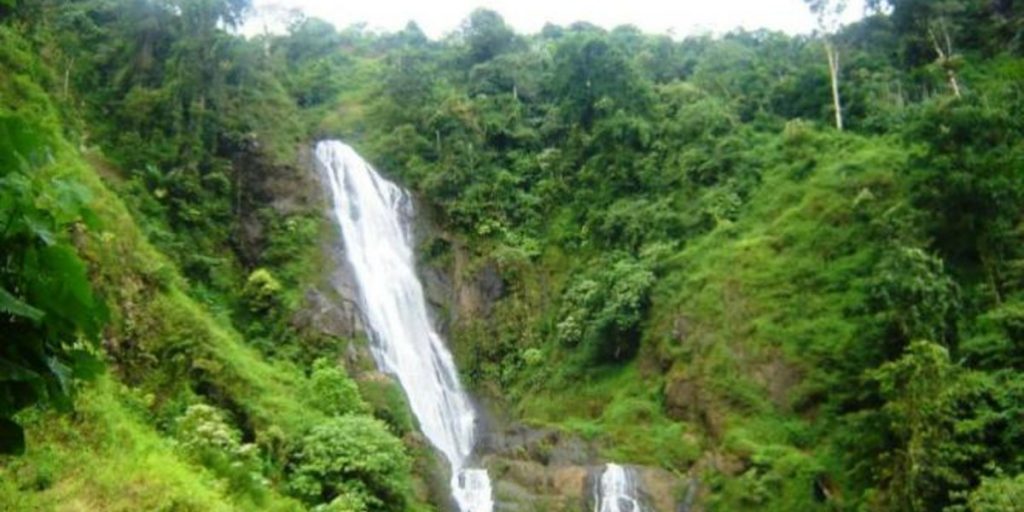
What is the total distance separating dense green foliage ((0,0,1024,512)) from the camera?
1269cm

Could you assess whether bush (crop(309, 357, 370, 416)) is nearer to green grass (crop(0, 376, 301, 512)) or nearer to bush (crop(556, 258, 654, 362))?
green grass (crop(0, 376, 301, 512))

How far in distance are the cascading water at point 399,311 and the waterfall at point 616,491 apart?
7.37 feet

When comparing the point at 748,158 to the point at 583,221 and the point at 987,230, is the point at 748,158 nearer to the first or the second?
the point at 583,221

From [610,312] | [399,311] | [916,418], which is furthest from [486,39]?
[916,418]

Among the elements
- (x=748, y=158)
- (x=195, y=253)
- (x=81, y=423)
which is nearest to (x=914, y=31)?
(x=748, y=158)

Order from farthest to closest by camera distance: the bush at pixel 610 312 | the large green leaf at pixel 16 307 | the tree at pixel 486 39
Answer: the tree at pixel 486 39 < the bush at pixel 610 312 < the large green leaf at pixel 16 307

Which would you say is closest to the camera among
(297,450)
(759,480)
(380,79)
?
(297,450)

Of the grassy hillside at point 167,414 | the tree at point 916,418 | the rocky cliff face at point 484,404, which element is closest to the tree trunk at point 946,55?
the tree at point 916,418

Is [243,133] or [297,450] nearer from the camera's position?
[297,450]

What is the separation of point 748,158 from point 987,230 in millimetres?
9209

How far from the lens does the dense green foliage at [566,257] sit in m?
12.7

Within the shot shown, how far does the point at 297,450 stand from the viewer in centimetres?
1562

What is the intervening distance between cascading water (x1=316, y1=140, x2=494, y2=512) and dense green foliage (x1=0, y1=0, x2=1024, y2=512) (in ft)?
3.96

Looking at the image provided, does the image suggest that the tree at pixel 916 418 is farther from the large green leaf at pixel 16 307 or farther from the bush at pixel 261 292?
the bush at pixel 261 292
